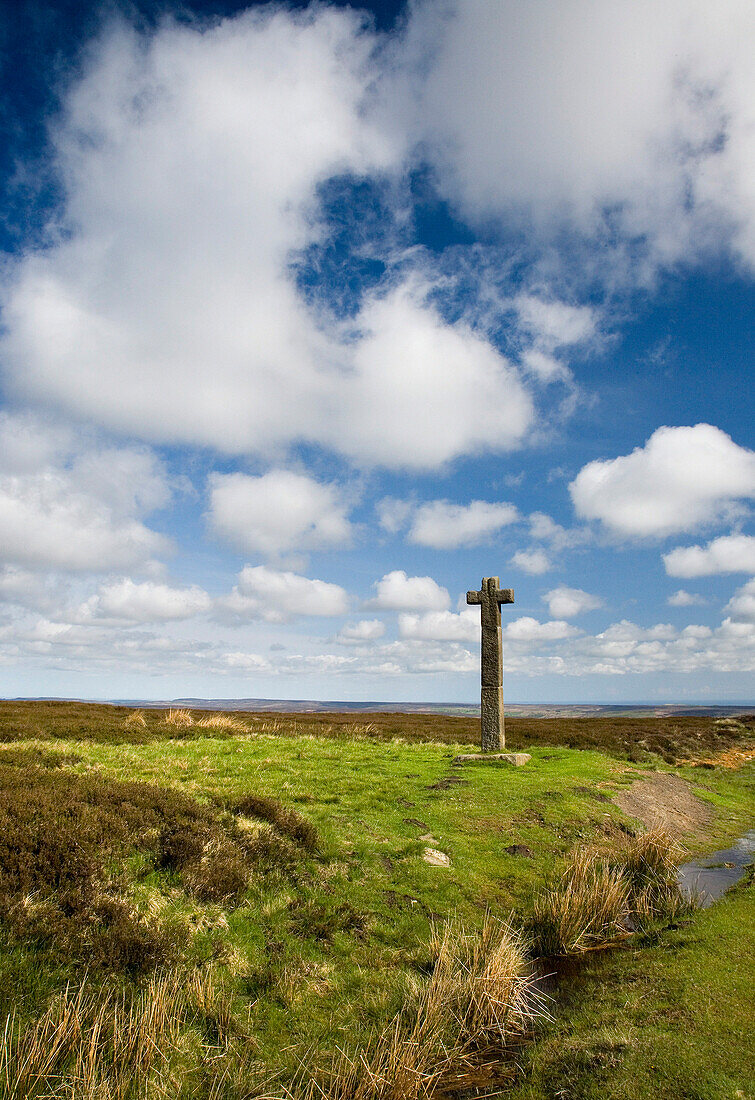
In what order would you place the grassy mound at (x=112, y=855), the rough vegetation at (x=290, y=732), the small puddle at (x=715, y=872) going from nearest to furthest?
the grassy mound at (x=112, y=855) < the small puddle at (x=715, y=872) < the rough vegetation at (x=290, y=732)

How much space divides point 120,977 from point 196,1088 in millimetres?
1690

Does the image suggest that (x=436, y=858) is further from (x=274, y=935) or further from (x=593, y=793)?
(x=593, y=793)

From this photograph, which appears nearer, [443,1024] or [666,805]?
[443,1024]

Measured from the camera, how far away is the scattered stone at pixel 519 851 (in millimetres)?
12688

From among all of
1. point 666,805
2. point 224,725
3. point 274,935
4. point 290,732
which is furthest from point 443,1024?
point 290,732

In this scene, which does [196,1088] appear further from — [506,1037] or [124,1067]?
[506,1037]

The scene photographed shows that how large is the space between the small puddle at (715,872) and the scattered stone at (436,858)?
4974mm

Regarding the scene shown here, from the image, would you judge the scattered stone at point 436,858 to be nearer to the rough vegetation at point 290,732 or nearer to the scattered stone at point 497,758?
the scattered stone at point 497,758

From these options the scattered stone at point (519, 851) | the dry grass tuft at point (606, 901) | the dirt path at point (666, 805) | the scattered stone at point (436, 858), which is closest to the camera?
the dry grass tuft at point (606, 901)

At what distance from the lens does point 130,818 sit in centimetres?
1024

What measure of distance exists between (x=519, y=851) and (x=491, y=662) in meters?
11.5

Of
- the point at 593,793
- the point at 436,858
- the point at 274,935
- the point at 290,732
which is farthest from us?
the point at 290,732

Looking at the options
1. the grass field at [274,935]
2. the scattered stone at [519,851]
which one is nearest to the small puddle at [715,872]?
the grass field at [274,935]

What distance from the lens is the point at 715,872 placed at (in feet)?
44.5
